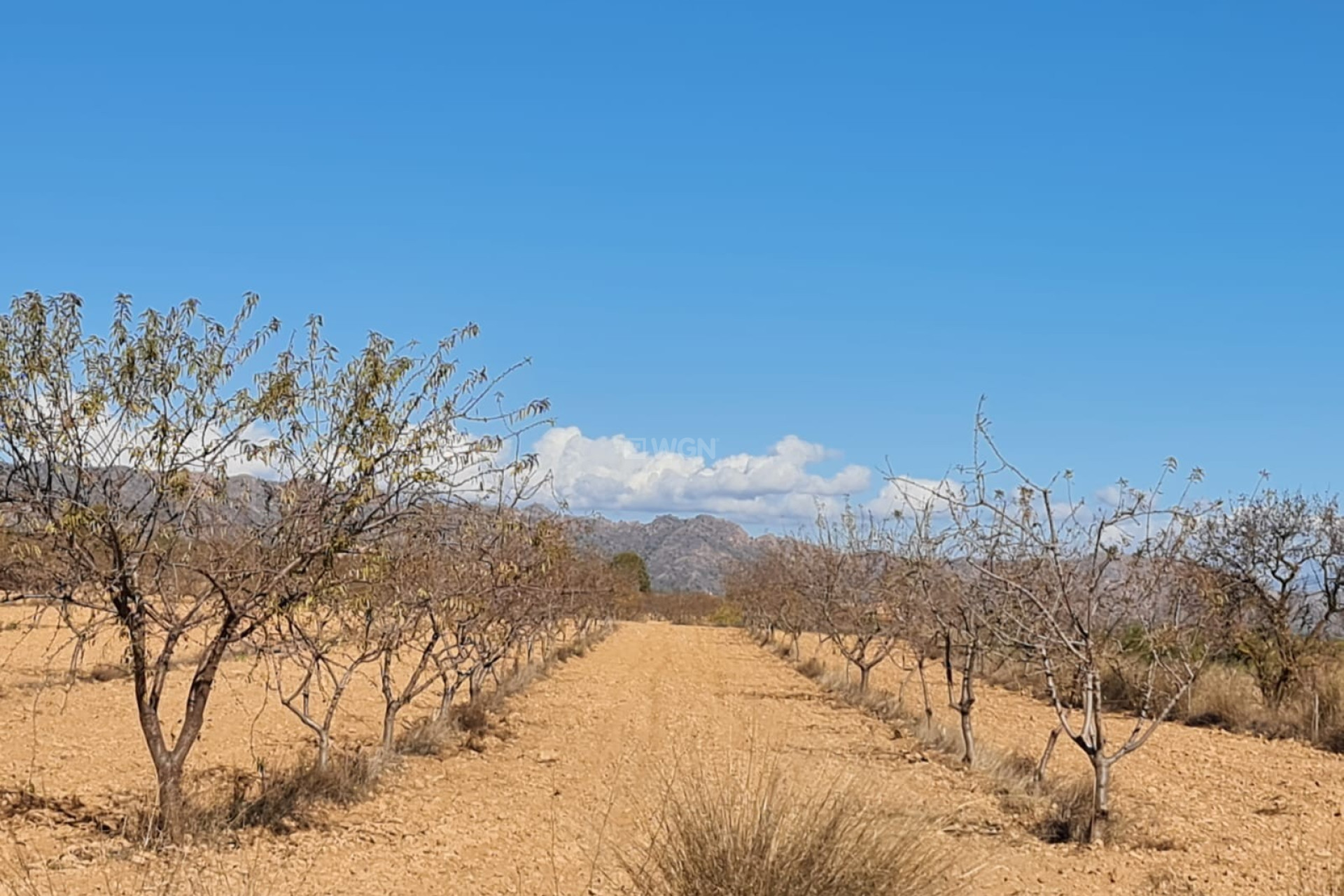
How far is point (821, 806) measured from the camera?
662 centimetres

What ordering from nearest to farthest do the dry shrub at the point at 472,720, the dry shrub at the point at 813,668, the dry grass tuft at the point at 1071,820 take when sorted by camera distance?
the dry grass tuft at the point at 1071,820 < the dry shrub at the point at 472,720 < the dry shrub at the point at 813,668

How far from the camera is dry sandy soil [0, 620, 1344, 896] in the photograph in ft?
28.9

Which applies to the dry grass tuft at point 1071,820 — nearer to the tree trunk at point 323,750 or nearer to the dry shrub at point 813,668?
the tree trunk at point 323,750

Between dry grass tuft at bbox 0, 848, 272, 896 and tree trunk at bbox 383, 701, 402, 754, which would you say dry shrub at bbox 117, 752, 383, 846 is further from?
dry grass tuft at bbox 0, 848, 272, 896

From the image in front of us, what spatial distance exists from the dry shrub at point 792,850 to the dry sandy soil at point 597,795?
1.56ft

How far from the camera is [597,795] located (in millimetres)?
12391

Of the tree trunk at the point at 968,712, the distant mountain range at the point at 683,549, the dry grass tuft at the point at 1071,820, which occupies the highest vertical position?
the distant mountain range at the point at 683,549

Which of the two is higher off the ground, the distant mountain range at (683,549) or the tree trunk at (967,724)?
the distant mountain range at (683,549)

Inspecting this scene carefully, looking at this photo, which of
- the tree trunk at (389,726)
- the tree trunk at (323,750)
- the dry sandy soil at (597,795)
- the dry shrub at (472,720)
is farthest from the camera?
the dry shrub at (472,720)

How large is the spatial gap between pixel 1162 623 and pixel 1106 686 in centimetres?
1529

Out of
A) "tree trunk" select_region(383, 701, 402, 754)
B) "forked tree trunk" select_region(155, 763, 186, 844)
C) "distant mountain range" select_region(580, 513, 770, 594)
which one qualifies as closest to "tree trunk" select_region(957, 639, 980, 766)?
"tree trunk" select_region(383, 701, 402, 754)

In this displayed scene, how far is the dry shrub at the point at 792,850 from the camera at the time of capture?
21.0 feet

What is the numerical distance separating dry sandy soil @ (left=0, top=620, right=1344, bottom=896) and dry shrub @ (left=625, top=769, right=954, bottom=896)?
1.56 feet

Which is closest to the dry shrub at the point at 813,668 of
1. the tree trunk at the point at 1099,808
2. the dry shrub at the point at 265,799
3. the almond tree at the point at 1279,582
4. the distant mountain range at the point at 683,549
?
the almond tree at the point at 1279,582
